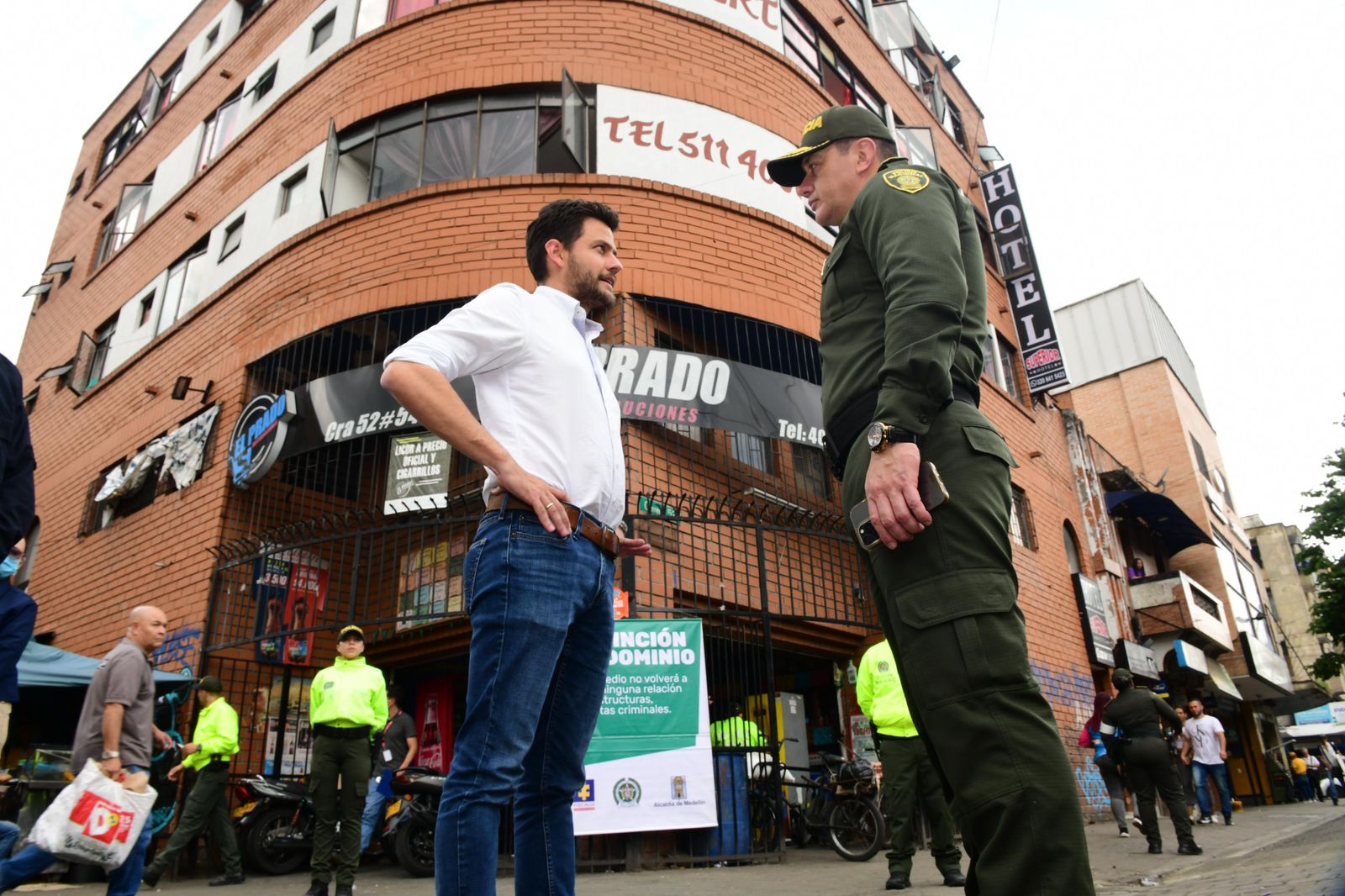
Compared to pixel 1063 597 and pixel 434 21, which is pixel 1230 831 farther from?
pixel 434 21

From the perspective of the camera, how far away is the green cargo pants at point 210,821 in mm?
7102

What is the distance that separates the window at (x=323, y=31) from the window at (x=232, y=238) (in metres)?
2.92

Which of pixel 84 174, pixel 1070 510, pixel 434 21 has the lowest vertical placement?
pixel 1070 510

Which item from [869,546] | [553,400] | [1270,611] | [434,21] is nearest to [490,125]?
[434,21]

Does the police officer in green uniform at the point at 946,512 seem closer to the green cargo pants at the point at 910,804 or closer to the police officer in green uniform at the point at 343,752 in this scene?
the green cargo pants at the point at 910,804

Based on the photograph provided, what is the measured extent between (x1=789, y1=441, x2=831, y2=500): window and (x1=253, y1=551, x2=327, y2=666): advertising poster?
5.67 metres

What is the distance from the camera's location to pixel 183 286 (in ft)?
45.1

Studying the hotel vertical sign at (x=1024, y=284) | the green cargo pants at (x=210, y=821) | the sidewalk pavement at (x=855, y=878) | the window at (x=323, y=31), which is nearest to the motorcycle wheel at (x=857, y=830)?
the sidewalk pavement at (x=855, y=878)

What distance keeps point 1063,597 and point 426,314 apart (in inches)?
457

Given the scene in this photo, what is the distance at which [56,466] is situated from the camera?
47.8ft

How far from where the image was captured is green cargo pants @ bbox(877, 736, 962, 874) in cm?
538

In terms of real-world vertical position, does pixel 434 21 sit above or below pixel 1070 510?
above

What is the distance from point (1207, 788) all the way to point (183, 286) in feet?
58.3

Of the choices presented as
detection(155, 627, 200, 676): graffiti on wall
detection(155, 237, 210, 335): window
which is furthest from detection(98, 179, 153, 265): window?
detection(155, 627, 200, 676): graffiti on wall
